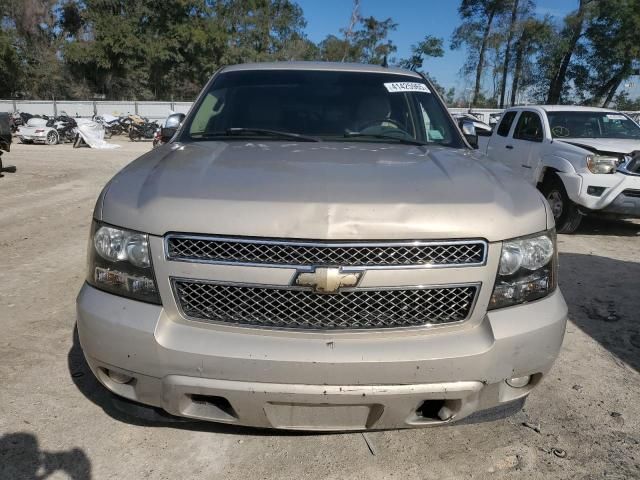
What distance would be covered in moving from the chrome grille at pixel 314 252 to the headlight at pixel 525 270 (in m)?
0.18

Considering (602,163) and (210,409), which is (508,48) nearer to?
(602,163)

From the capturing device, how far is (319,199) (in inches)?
77.2

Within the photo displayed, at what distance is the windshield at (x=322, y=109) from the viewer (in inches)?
126

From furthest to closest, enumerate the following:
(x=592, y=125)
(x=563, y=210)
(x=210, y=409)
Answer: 1. (x=592, y=125)
2. (x=563, y=210)
3. (x=210, y=409)

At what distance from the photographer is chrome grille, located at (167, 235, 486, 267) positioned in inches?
75.4

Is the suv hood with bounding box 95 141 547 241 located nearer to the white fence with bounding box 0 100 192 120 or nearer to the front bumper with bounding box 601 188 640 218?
the front bumper with bounding box 601 188 640 218

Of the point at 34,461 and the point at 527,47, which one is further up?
the point at 527,47

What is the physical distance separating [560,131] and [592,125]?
0.62 m

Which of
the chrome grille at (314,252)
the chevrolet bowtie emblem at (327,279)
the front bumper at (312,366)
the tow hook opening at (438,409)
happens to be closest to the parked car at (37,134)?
the front bumper at (312,366)

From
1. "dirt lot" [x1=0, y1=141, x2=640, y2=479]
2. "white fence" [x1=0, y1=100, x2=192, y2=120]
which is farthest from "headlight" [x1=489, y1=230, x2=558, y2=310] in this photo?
"white fence" [x1=0, y1=100, x2=192, y2=120]

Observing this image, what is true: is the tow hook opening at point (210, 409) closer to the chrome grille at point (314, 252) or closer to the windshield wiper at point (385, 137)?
the chrome grille at point (314, 252)

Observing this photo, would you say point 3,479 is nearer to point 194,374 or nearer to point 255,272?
point 194,374

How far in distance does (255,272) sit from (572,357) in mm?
2565

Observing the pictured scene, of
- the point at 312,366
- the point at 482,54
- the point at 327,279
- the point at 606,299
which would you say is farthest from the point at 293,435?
the point at 482,54
